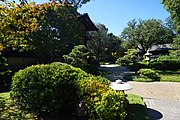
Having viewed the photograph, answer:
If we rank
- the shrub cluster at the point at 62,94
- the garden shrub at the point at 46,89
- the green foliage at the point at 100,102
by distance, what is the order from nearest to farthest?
the green foliage at the point at 100,102
the shrub cluster at the point at 62,94
the garden shrub at the point at 46,89

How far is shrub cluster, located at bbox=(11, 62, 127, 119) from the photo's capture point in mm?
4906

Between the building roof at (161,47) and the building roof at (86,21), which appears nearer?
the building roof at (86,21)

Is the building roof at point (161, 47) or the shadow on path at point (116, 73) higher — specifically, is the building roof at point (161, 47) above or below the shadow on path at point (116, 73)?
above

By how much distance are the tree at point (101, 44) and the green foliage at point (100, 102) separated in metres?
35.3

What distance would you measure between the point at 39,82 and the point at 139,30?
3915cm

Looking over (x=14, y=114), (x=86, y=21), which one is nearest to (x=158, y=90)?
(x=14, y=114)

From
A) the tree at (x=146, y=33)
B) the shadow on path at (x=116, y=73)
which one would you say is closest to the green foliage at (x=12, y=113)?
the shadow on path at (x=116, y=73)

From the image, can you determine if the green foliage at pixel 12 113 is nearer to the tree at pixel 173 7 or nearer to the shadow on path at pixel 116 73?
the shadow on path at pixel 116 73

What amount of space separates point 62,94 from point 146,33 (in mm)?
37706

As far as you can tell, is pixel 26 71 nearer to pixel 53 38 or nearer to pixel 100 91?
pixel 100 91

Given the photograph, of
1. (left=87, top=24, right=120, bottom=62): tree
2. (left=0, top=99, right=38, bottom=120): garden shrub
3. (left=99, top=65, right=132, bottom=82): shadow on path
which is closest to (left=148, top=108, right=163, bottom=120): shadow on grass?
(left=0, top=99, right=38, bottom=120): garden shrub

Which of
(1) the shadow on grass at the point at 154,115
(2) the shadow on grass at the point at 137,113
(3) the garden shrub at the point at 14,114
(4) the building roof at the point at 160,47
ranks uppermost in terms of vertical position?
(4) the building roof at the point at 160,47

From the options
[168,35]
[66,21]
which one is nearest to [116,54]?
[168,35]

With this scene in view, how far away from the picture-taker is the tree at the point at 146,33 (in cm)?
4056
